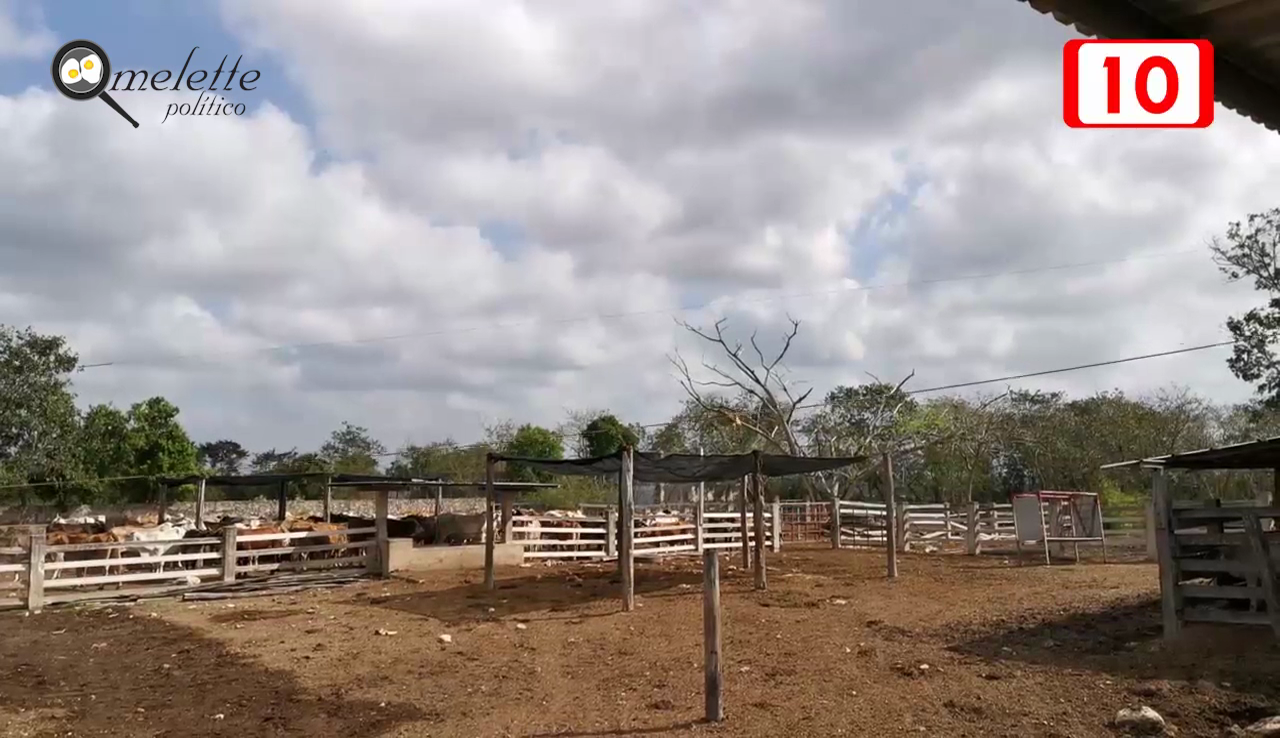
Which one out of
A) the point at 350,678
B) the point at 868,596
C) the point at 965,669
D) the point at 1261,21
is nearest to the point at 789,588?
the point at 868,596

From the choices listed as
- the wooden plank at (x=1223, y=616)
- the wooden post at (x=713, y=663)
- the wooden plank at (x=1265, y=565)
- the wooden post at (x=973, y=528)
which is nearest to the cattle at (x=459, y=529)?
the wooden post at (x=973, y=528)

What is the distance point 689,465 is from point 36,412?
21753 millimetres

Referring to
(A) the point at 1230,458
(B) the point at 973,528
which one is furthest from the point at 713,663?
(B) the point at 973,528

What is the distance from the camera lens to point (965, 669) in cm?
834

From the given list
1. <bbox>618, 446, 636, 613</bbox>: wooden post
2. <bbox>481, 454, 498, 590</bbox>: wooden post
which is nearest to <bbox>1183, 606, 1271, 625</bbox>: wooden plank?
<bbox>618, 446, 636, 613</bbox>: wooden post

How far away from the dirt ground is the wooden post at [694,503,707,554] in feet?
24.0

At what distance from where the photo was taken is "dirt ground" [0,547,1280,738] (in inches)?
275

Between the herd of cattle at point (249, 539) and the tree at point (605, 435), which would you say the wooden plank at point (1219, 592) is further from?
the tree at point (605, 435)

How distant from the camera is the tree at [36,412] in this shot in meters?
26.8

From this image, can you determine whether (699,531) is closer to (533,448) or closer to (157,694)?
(157,694)

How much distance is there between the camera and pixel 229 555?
16.1 m

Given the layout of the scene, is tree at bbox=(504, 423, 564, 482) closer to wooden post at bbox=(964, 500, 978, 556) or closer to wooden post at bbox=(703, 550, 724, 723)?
wooden post at bbox=(964, 500, 978, 556)

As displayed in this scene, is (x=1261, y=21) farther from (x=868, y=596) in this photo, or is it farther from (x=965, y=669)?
(x=868, y=596)

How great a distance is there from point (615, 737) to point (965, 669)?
351cm
